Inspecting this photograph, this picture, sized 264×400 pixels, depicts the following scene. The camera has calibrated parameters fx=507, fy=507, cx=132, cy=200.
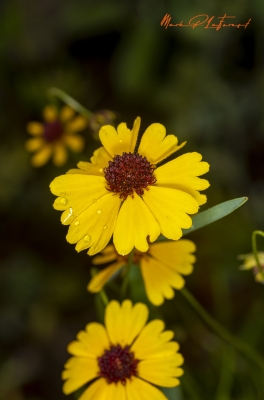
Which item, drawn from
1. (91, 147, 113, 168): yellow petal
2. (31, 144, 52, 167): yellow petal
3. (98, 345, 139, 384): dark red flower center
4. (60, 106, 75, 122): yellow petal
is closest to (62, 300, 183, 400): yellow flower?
(98, 345, 139, 384): dark red flower center

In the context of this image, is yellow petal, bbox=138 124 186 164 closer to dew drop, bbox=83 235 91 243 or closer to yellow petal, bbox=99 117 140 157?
yellow petal, bbox=99 117 140 157

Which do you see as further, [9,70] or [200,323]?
[9,70]

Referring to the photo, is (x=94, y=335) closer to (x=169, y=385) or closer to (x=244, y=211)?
(x=169, y=385)

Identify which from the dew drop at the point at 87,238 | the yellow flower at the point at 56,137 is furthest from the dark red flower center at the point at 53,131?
the dew drop at the point at 87,238

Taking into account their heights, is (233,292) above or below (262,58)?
below

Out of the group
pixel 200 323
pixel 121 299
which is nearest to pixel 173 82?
pixel 200 323

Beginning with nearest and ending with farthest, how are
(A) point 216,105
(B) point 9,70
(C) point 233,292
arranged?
(C) point 233,292
(A) point 216,105
(B) point 9,70
